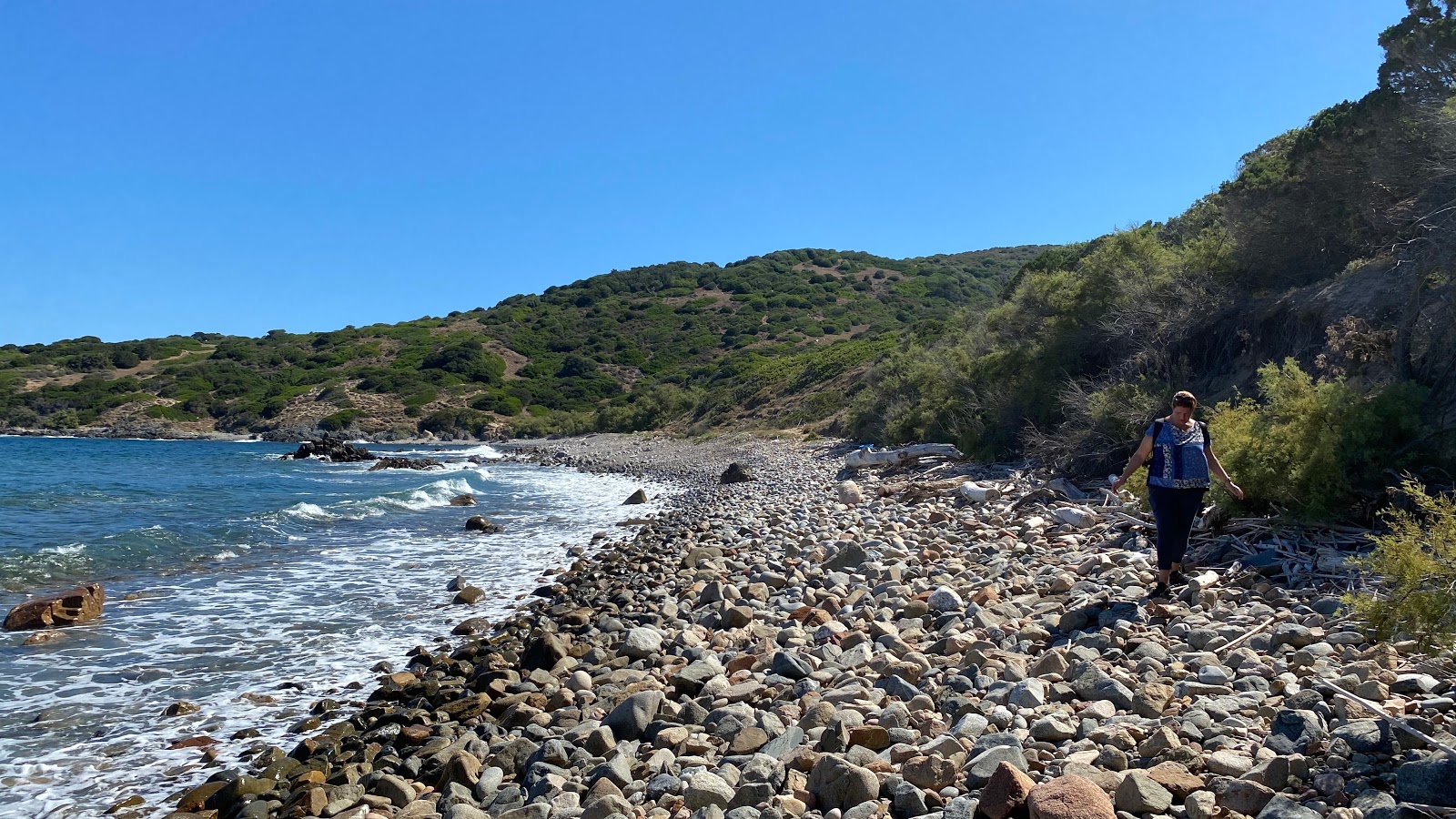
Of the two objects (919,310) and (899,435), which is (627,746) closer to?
(899,435)

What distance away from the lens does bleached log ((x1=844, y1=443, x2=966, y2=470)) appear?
1700cm

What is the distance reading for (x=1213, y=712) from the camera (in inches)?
150

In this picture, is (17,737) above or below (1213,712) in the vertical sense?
below

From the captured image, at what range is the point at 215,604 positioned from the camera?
10.1m

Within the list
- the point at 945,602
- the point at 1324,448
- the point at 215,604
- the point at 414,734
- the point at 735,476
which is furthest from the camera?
the point at 735,476

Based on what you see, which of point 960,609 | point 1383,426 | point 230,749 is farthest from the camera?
point 1383,426

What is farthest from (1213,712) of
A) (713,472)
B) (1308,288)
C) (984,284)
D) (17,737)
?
(984,284)

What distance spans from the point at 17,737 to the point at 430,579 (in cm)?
557

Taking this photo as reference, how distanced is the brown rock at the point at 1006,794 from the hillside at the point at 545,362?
3982 cm

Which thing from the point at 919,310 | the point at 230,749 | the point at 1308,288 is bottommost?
the point at 230,749

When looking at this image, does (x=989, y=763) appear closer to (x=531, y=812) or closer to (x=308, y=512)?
(x=531, y=812)

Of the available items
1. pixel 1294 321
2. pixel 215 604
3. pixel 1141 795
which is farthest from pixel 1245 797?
pixel 215 604

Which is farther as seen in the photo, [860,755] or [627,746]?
[627,746]

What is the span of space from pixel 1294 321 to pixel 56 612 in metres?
15.1
